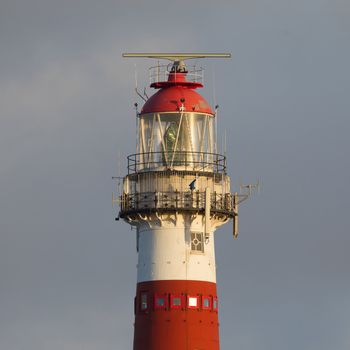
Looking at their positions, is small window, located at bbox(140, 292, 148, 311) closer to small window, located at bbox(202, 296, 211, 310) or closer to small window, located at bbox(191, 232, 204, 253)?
small window, located at bbox(202, 296, 211, 310)

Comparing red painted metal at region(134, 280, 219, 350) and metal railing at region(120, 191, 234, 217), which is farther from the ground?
metal railing at region(120, 191, 234, 217)

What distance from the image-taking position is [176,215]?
17912 centimetres

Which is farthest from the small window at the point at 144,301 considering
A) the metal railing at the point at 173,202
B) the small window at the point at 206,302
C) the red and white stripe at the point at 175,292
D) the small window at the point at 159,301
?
the metal railing at the point at 173,202

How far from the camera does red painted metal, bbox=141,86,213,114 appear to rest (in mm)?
180250

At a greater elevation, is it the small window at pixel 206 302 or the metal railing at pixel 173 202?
the metal railing at pixel 173 202

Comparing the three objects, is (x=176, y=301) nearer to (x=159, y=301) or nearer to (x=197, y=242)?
(x=159, y=301)

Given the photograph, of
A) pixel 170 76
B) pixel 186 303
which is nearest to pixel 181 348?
pixel 186 303

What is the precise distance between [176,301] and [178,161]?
7125mm

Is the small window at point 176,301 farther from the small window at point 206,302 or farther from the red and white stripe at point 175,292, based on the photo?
the small window at point 206,302

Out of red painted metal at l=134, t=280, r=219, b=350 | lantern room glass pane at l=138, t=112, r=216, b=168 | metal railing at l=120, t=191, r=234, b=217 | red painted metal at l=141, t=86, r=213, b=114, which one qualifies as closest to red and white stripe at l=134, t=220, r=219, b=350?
red painted metal at l=134, t=280, r=219, b=350

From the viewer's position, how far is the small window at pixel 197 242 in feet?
589

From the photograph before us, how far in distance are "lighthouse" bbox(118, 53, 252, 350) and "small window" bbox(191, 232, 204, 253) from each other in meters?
0.05

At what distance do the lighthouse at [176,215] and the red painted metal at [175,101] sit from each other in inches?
2.0

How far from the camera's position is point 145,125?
18100 cm
